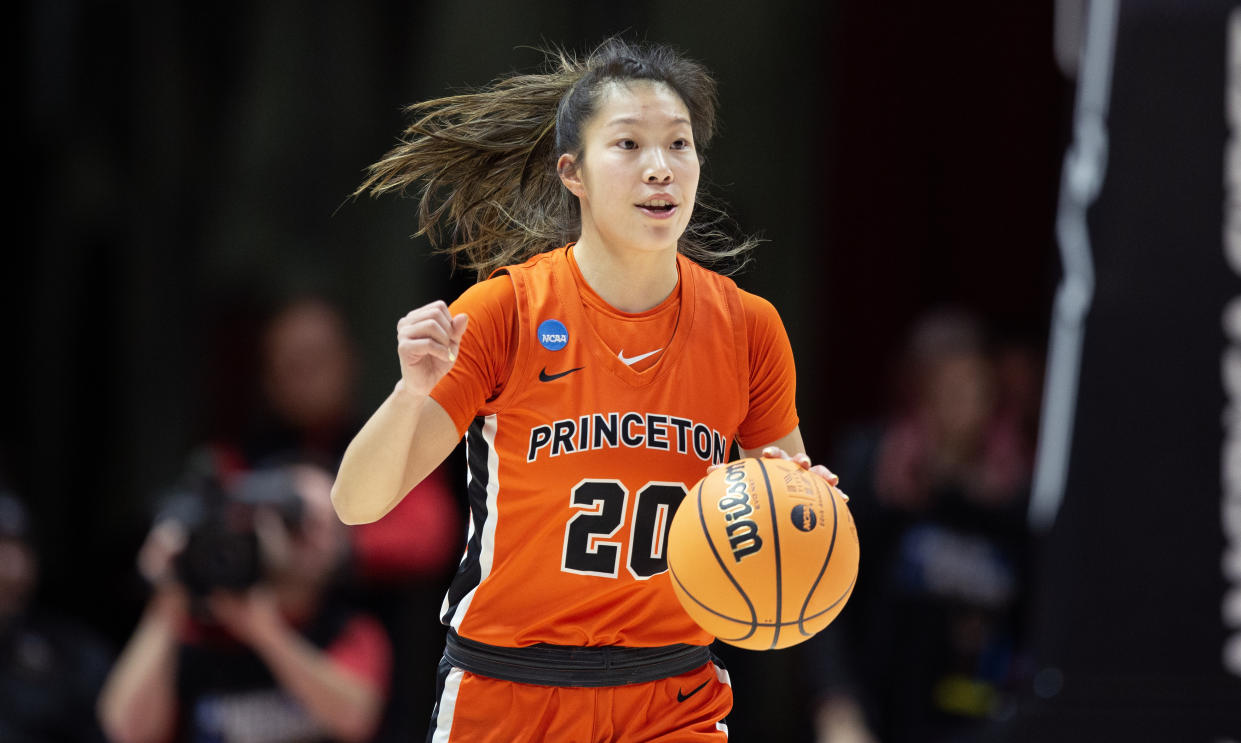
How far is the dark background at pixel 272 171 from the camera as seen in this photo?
895 cm

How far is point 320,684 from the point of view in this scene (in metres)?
6.04

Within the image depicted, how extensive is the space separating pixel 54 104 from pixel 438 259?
7.79ft

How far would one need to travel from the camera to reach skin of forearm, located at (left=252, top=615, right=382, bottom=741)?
6020 mm

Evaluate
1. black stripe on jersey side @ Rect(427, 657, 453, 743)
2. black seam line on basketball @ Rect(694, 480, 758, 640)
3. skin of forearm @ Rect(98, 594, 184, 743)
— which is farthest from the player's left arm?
skin of forearm @ Rect(98, 594, 184, 743)

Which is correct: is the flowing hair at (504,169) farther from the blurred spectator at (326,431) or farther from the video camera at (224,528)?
the blurred spectator at (326,431)

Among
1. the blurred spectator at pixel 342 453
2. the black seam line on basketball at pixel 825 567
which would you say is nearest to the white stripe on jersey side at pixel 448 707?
the black seam line on basketball at pixel 825 567

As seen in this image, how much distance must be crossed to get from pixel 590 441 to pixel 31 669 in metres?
3.93

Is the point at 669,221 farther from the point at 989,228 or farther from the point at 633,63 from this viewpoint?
the point at 989,228

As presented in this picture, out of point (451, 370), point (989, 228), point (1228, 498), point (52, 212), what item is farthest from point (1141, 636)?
point (52, 212)

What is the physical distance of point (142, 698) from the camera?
610 centimetres

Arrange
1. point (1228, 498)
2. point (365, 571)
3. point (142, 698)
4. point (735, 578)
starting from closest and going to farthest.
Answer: point (735, 578) → point (1228, 498) → point (142, 698) → point (365, 571)

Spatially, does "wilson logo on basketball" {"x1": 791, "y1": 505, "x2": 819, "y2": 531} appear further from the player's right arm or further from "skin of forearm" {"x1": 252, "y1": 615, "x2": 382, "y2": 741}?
"skin of forearm" {"x1": 252, "y1": 615, "x2": 382, "y2": 741}

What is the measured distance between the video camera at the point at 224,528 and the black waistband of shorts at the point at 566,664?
2.67 metres

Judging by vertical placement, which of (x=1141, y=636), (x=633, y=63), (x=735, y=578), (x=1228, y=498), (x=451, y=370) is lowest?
(x=1141, y=636)
